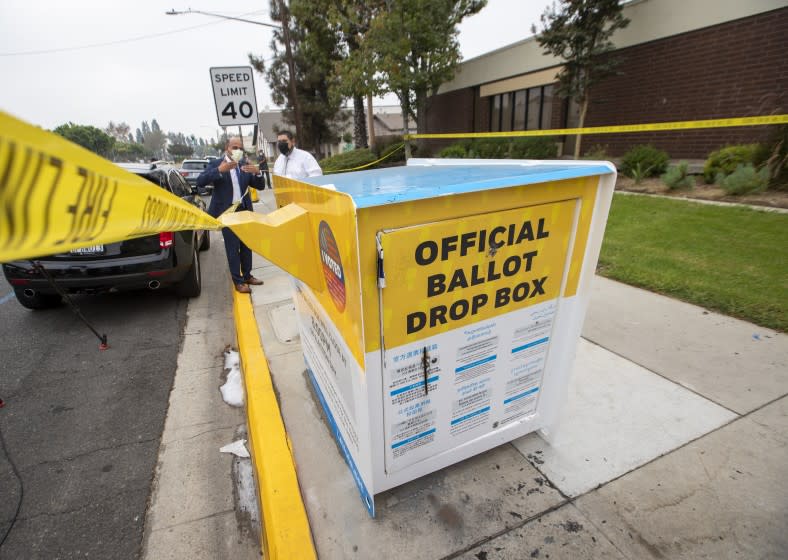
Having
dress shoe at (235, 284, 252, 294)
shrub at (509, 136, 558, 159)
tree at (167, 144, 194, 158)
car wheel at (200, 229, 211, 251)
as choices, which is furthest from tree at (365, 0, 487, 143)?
tree at (167, 144, 194, 158)

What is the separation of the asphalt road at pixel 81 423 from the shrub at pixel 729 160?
10300mm

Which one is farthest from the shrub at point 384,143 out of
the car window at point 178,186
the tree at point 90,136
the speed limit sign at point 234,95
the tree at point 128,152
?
the tree at point 128,152

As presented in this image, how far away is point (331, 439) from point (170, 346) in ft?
7.84

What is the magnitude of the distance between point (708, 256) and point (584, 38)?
9.90 meters

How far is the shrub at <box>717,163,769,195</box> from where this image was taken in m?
7.07

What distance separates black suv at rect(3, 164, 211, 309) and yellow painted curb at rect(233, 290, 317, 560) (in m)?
1.75

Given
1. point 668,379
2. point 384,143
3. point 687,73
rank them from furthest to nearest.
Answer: point 384,143 < point 687,73 < point 668,379

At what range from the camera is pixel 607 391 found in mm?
2836

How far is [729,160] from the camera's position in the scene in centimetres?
820

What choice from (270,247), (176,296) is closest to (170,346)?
(176,296)

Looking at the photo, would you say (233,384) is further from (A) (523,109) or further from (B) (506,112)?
(B) (506,112)

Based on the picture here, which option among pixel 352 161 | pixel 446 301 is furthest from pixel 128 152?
pixel 446 301

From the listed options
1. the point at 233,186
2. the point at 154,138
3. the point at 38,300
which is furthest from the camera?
the point at 154,138

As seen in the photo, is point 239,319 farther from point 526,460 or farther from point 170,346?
point 526,460
